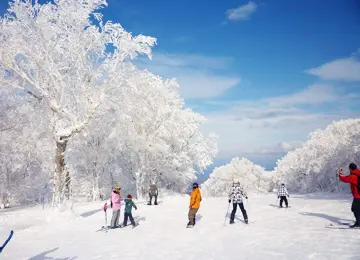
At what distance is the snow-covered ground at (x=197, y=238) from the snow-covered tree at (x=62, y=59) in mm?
4338

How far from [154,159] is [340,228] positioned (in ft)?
80.1

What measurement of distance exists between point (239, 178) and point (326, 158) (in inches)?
1129

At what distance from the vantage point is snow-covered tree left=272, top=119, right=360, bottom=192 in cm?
3792

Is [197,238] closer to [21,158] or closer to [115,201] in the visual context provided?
[115,201]

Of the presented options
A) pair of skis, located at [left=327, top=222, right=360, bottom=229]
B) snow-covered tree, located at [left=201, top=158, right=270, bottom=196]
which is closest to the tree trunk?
pair of skis, located at [left=327, top=222, right=360, bottom=229]

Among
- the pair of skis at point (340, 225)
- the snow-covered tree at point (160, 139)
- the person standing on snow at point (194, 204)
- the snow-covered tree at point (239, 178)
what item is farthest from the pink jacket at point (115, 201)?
the snow-covered tree at point (239, 178)

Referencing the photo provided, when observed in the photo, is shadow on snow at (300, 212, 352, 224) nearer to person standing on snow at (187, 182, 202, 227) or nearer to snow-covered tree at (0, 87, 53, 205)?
person standing on snow at (187, 182, 202, 227)

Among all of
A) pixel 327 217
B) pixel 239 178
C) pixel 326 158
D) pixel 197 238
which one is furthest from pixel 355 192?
pixel 239 178

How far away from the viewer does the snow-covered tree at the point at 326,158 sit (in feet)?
124

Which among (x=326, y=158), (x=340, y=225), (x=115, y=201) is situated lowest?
(x=340, y=225)

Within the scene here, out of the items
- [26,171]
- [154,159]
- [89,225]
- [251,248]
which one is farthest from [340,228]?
[26,171]

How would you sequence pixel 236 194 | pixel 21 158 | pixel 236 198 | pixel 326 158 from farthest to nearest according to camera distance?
1. pixel 326 158
2. pixel 21 158
3. pixel 236 194
4. pixel 236 198

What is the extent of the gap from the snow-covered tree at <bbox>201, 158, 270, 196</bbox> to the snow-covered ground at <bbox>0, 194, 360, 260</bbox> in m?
51.7

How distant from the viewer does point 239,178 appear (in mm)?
71500
